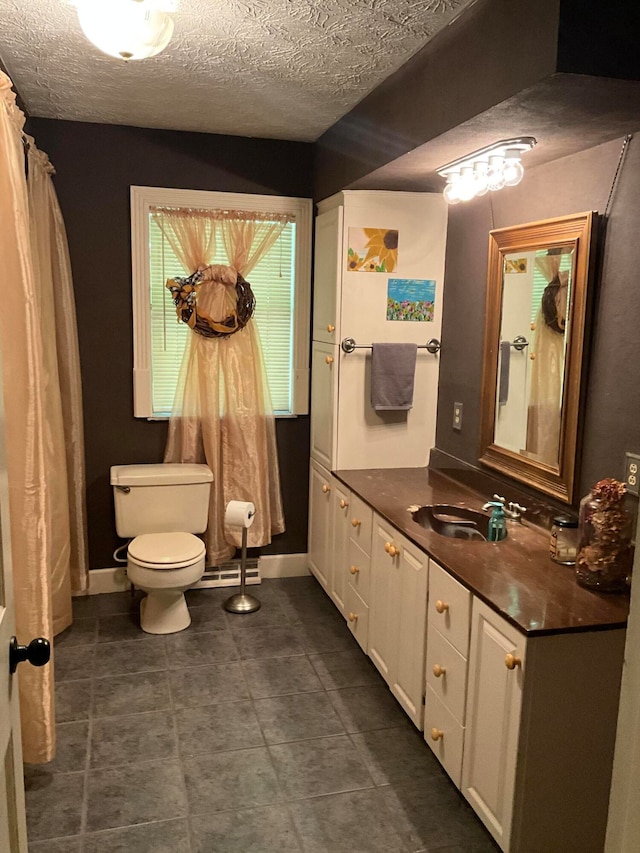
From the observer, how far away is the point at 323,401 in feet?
12.3

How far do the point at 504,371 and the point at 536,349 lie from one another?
0.26 meters

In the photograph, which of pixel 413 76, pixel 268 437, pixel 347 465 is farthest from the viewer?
pixel 268 437

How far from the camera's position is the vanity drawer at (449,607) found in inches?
86.4

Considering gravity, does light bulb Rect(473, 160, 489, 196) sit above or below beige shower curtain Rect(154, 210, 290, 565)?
above

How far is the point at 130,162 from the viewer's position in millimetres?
3637

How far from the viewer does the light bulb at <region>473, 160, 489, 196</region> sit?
2557 millimetres

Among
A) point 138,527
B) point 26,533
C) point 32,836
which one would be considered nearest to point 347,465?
point 138,527

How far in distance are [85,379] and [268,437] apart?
102cm

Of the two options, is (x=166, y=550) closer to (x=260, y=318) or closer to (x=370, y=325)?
(x=260, y=318)

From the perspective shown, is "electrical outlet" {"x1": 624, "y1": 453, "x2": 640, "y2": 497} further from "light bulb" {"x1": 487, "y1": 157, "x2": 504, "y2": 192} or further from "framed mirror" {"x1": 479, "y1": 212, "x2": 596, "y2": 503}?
"light bulb" {"x1": 487, "y1": 157, "x2": 504, "y2": 192}

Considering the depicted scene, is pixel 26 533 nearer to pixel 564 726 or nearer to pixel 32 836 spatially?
pixel 32 836

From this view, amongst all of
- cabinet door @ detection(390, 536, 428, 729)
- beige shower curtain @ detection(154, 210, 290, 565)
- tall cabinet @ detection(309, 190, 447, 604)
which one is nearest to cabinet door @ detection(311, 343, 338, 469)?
tall cabinet @ detection(309, 190, 447, 604)

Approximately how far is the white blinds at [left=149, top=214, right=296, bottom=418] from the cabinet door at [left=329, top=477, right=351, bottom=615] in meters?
0.74

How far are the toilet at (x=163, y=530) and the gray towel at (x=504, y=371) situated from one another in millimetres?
1583
